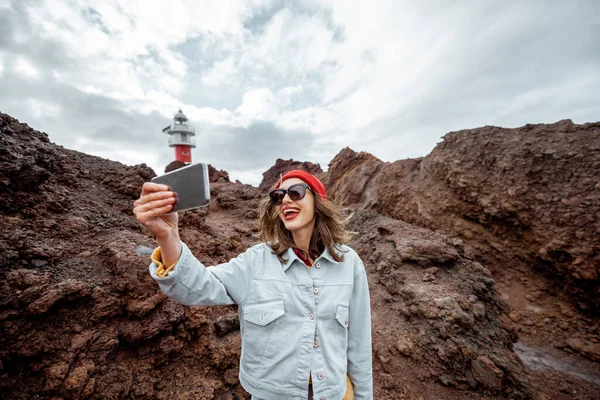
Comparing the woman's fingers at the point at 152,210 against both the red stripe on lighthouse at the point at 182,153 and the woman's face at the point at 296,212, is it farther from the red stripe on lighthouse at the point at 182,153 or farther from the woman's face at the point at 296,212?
the red stripe on lighthouse at the point at 182,153

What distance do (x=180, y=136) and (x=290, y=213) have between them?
39342 mm

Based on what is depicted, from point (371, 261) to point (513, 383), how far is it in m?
3.62

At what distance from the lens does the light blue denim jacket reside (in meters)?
1.78

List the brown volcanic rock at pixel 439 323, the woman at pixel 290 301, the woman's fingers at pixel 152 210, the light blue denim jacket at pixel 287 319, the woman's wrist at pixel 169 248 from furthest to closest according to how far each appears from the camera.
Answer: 1. the brown volcanic rock at pixel 439 323
2. the light blue denim jacket at pixel 287 319
3. the woman at pixel 290 301
4. the woman's wrist at pixel 169 248
5. the woman's fingers at pixel 152 210

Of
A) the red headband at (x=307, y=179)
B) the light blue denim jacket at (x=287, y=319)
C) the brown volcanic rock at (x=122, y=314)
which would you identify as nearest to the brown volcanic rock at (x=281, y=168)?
the brown volcanic rock at (x=122, y=314)

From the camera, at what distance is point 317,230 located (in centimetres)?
237

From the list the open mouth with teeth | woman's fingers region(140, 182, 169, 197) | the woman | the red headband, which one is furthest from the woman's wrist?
the red headband

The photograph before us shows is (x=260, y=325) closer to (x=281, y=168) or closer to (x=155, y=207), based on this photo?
(x=155, y=207)

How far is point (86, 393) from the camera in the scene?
2158 millimetres

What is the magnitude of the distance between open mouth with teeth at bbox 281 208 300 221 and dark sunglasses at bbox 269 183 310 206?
0.10 m

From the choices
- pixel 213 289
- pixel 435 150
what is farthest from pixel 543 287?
pixel 213 289

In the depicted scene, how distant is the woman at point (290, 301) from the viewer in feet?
5.05

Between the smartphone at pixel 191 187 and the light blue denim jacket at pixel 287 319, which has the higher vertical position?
the smartphone at pixel 191 187

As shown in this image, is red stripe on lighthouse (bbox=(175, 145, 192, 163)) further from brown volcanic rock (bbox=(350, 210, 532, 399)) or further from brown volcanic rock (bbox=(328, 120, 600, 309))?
brown volcanic rock (bbox=(350, 210, 532, 399))
